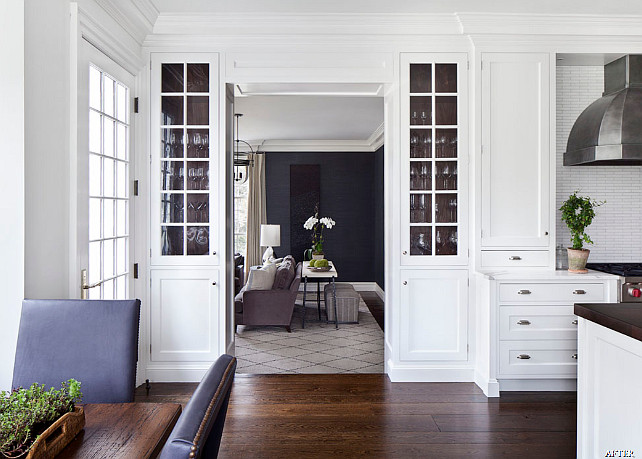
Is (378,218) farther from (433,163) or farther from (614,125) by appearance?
(614,125)

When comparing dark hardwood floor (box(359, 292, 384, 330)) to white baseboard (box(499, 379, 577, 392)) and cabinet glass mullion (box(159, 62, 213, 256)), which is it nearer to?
white baseboard (box(499, 379, 577, 392))

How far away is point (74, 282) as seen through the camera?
2.72 meters

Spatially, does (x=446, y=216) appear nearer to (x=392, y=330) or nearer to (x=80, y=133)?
(x=392, y=330)

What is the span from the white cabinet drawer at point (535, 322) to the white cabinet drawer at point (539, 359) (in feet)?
0.17

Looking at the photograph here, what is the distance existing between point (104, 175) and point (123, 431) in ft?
7.26

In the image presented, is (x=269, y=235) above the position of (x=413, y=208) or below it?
below

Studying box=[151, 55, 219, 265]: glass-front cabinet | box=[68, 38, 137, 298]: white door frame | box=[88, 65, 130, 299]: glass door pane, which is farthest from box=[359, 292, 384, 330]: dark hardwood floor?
box=[68, 38, 137, 298]: white door frame

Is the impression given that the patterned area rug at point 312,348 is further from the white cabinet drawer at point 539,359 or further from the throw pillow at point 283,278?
the white cabinet drawer at point 539,359

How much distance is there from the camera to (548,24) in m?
3.79

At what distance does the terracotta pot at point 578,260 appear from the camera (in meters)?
3.72

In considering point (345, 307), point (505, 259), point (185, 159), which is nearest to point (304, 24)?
point (185, 159)

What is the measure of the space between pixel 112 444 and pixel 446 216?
307cm

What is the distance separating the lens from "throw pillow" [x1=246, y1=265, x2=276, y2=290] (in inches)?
232

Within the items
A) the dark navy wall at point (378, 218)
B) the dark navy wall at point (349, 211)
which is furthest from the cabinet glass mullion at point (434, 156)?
the dark navy wall at point (349, 211)
